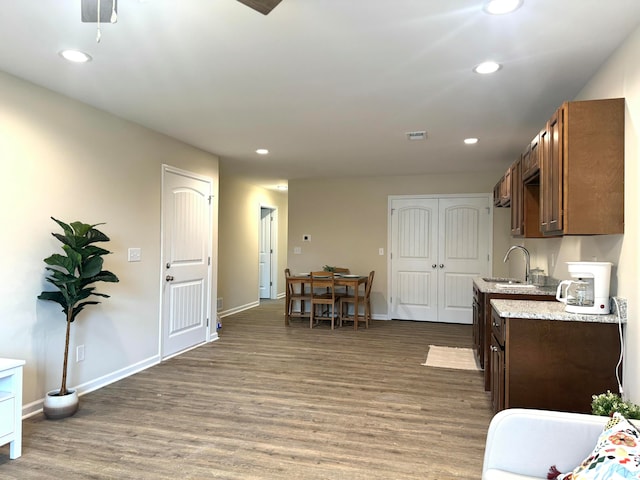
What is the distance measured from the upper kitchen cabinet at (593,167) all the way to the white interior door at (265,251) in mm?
7559

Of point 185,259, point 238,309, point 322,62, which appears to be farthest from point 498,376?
point 238,309

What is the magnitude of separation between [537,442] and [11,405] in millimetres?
2782

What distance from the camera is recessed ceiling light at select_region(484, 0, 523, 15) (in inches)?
80.4

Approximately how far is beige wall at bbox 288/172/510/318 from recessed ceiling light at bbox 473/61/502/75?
4221mm

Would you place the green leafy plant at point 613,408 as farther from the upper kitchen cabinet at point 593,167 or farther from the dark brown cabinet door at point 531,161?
the dark brown cabinet door at point 531,161

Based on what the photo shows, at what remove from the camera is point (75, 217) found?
3537mm

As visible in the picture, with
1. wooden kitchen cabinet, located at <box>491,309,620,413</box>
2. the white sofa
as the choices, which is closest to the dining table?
wooden kitchen cabinet, located at <box>491,309,620,413</box>

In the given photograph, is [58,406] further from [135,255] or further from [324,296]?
[324,296]

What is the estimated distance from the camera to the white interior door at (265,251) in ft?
31.6

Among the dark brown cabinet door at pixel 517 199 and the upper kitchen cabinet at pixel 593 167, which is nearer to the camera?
the upper kitchen cabinet at pixel 593 167

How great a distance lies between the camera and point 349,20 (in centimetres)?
224

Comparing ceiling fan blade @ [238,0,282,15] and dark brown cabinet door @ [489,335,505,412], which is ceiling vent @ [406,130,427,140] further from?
ceiling fan blade @ [238,0,282,15]

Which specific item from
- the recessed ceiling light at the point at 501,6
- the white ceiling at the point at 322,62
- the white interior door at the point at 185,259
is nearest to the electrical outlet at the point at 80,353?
the white interior door at the point at 185,259

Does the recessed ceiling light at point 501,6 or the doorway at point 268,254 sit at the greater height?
the recessed ceiling light at point 501,6
